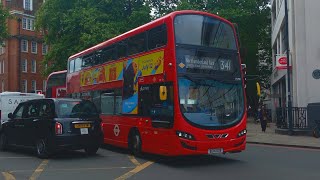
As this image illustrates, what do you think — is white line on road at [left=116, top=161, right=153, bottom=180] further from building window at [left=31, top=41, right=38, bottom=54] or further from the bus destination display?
building window at [left=31, top=41, right=38, bottom=54]

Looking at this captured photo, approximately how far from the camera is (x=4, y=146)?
15.5 m

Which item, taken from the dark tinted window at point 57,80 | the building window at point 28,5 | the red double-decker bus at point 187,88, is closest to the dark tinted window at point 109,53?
the red double-decker bus at point 187,88

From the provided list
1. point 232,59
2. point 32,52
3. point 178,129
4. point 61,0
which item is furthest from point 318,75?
point 32,52

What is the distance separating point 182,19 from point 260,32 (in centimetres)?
3553

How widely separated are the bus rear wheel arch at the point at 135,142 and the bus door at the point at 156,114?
0.37 metres

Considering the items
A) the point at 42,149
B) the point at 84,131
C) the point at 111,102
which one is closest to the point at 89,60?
the point at 111,102

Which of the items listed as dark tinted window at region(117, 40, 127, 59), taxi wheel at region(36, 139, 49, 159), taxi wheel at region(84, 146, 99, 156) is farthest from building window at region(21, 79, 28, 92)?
taxi wheel at region(36, 139, 49, 159)

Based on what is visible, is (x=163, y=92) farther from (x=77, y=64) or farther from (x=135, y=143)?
(x=77, y=64)

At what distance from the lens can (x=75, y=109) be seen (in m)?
13.3

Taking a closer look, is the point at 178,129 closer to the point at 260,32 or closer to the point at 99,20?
the point at 99,20

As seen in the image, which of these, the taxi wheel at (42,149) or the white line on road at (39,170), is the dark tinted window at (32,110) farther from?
the white line on road at (39,170)

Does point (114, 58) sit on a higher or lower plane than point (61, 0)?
lower

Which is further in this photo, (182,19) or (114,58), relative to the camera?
(114,58)

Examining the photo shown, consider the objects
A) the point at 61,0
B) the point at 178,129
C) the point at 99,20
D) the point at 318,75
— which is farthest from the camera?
the point at 61,0
